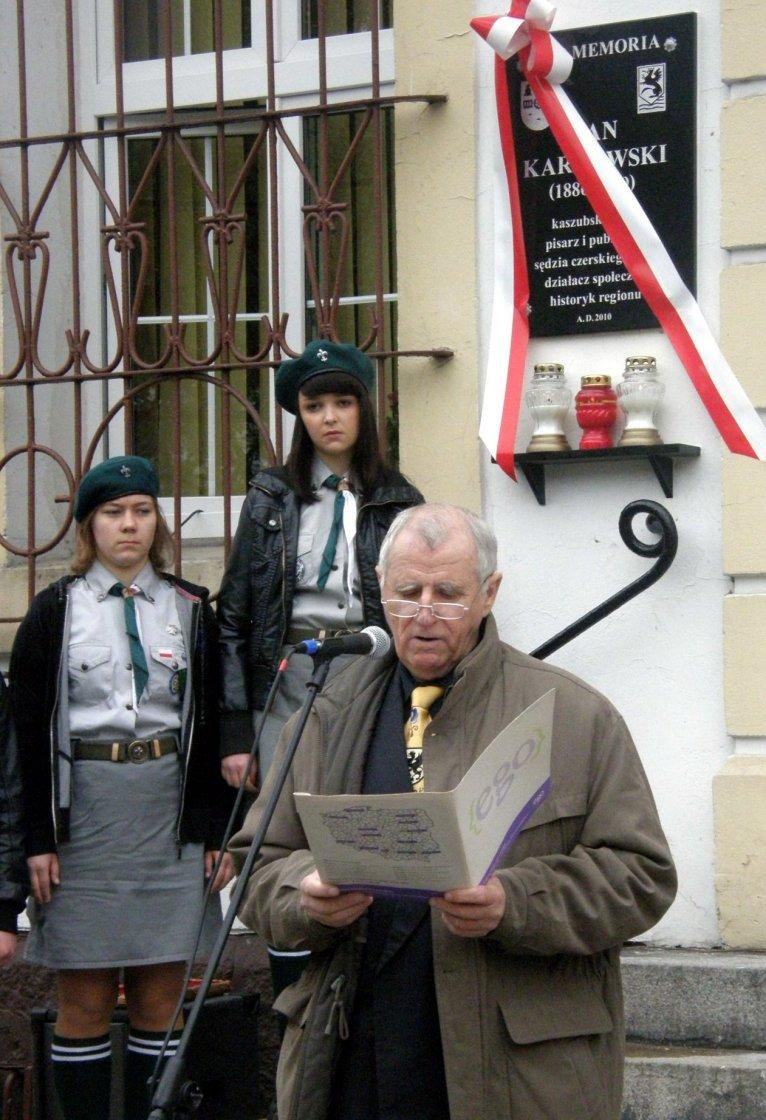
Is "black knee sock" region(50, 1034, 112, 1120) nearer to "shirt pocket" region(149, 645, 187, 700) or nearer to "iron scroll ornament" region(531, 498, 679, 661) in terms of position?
"shirt pocket" region(149, 645, 187, 700)

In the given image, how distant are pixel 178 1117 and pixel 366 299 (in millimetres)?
3626

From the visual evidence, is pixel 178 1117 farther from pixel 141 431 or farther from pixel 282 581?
pixel 141 431

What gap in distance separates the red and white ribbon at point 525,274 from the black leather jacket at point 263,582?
0.67 m

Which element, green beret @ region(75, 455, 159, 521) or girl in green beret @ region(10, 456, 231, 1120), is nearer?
girl in green beret @ region(10, 456, 231, 1120)

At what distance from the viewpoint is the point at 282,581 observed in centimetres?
455

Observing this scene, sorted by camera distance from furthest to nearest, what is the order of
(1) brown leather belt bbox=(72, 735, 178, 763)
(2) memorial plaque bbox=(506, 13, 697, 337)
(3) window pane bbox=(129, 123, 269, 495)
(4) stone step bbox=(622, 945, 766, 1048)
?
(3) window pane bbox=(129, 123, 269, 495), (2) memorial plaque bbox=(506, 13, 697, 337), (4) stone step bbox=(622, 945, 766, 1048), (1) brown leather belt bbox=(72, 735, 178, 763)

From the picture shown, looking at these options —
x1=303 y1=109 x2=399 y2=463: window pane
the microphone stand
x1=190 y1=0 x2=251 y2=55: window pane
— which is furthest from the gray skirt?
x1=190 y1=0 x2=251 y2=55: window pane

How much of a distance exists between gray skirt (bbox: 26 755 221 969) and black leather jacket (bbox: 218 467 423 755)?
0.84 ft

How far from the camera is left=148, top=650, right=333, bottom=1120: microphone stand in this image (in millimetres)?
2547

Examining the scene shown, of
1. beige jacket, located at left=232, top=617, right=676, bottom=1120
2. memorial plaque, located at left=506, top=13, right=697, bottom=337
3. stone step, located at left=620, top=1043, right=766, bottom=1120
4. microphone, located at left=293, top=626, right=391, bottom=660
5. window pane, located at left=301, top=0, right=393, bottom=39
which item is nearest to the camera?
beige jacket, located at left=232, top=617, right=676, bottom=1120

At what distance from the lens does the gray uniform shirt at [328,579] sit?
4516mm

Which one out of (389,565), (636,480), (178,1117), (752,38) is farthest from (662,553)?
(178,1117)

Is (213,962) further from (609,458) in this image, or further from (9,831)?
(609,458)

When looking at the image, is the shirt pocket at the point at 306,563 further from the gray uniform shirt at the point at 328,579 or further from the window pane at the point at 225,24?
the window pane at the point at 225,24
